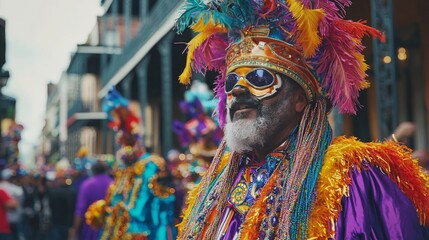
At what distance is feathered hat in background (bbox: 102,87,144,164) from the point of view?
705 cm

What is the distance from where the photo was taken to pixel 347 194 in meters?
2.39

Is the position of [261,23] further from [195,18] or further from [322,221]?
[322,221]

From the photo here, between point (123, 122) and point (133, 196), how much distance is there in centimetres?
95

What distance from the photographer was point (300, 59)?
2.65 meters

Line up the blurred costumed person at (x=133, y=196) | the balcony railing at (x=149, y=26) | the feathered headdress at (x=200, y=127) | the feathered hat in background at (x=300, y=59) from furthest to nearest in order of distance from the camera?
the balcony railing at (x=149, y=26) → the feathered headdress at (x=200, y=127) → the blurred costumed person at (x=133, y=196) → the feathered hat in background at (x=300, y=59)

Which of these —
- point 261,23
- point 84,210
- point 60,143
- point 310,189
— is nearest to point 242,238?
point 310,189

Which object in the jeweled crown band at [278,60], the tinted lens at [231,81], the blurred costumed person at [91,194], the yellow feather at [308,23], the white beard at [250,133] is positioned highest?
the yellow feather at [308,23]

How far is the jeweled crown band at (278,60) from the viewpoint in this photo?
262 centimetres

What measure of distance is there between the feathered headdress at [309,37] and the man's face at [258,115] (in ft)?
0.32

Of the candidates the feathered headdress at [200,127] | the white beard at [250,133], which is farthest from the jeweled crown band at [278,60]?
the feathered headdress at [200,127]

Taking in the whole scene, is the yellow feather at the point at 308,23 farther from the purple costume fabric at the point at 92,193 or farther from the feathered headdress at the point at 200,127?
the purple costume fabric at the point at 92,193

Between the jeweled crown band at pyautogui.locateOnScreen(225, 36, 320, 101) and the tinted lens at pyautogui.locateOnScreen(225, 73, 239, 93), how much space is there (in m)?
0.04

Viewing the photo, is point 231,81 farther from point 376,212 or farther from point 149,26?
point 149,26

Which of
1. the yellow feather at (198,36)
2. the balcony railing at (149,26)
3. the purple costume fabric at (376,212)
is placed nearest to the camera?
the purple costume fabric at (376,212)
